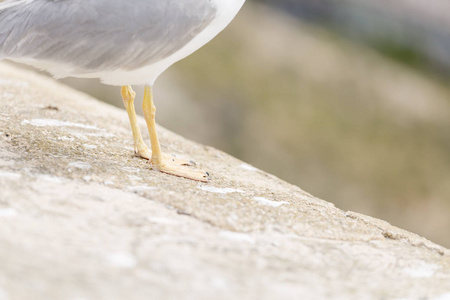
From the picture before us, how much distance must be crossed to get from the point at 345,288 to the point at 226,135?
392 inches

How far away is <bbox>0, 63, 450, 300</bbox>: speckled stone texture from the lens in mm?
2170

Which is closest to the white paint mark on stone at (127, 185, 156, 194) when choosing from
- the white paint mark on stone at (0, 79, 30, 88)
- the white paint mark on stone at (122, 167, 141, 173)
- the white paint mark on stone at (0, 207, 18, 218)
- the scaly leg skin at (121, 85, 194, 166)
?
the white paint mark on stone at (122, 167, 141, 173)

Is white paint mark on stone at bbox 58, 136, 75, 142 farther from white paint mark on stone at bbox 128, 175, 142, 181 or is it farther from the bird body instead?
white paint mark on stone at bbox 128, 175, 142, 181

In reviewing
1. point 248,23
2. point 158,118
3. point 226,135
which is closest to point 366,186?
point 226,135

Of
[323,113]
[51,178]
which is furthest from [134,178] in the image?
[323,113]

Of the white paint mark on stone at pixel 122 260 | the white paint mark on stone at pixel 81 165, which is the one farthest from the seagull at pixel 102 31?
the white paint mark on stone at pixel 122 260

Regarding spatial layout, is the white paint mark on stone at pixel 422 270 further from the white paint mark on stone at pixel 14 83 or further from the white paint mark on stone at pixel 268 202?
the white paint mark on stone at pixel 14 83

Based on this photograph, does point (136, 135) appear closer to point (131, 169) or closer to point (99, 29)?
point (131, 169)

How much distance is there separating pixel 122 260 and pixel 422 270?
1533mm

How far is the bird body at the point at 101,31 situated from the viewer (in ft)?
11.3

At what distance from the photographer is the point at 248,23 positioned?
16.0 metres

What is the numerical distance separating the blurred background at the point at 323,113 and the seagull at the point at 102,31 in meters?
8.05

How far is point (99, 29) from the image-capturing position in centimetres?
344

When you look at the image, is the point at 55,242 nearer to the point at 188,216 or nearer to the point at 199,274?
the point at 199,274
